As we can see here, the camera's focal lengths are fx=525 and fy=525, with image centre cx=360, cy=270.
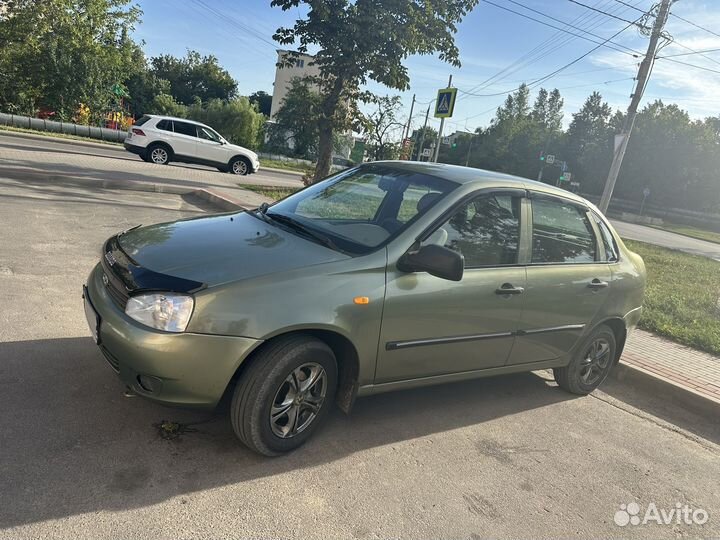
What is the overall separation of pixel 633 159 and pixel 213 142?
5699 cm

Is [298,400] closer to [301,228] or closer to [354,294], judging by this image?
[354,294]

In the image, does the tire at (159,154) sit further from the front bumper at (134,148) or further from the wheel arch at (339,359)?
the wheel arch at (339,359)

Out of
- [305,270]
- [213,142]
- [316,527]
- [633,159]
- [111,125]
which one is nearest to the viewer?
[316,527]

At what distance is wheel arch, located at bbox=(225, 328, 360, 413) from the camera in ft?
9.20

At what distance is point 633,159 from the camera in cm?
6116

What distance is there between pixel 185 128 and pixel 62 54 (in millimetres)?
13146

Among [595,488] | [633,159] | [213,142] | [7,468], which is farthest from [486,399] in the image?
[633,159]

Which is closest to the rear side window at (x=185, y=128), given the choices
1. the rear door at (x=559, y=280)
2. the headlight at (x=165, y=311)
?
the rear door at (x=559, y=280)

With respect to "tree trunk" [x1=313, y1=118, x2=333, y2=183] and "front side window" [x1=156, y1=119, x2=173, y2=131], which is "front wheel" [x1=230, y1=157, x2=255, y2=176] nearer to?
"front side window" [x1=156, y1=119, x2=173, y2=131]

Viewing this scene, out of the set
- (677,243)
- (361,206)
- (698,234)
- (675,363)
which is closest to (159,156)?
(361,206)

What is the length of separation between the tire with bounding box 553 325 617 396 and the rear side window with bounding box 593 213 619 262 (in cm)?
61

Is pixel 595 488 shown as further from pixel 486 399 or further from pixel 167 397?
pixel 167 397

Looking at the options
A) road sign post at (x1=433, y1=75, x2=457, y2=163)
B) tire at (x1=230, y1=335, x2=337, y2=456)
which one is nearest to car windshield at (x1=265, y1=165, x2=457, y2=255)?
tire at (x1=230, y1=335, x2=337, y2=456)

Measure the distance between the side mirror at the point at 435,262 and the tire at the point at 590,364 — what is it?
1.99m
